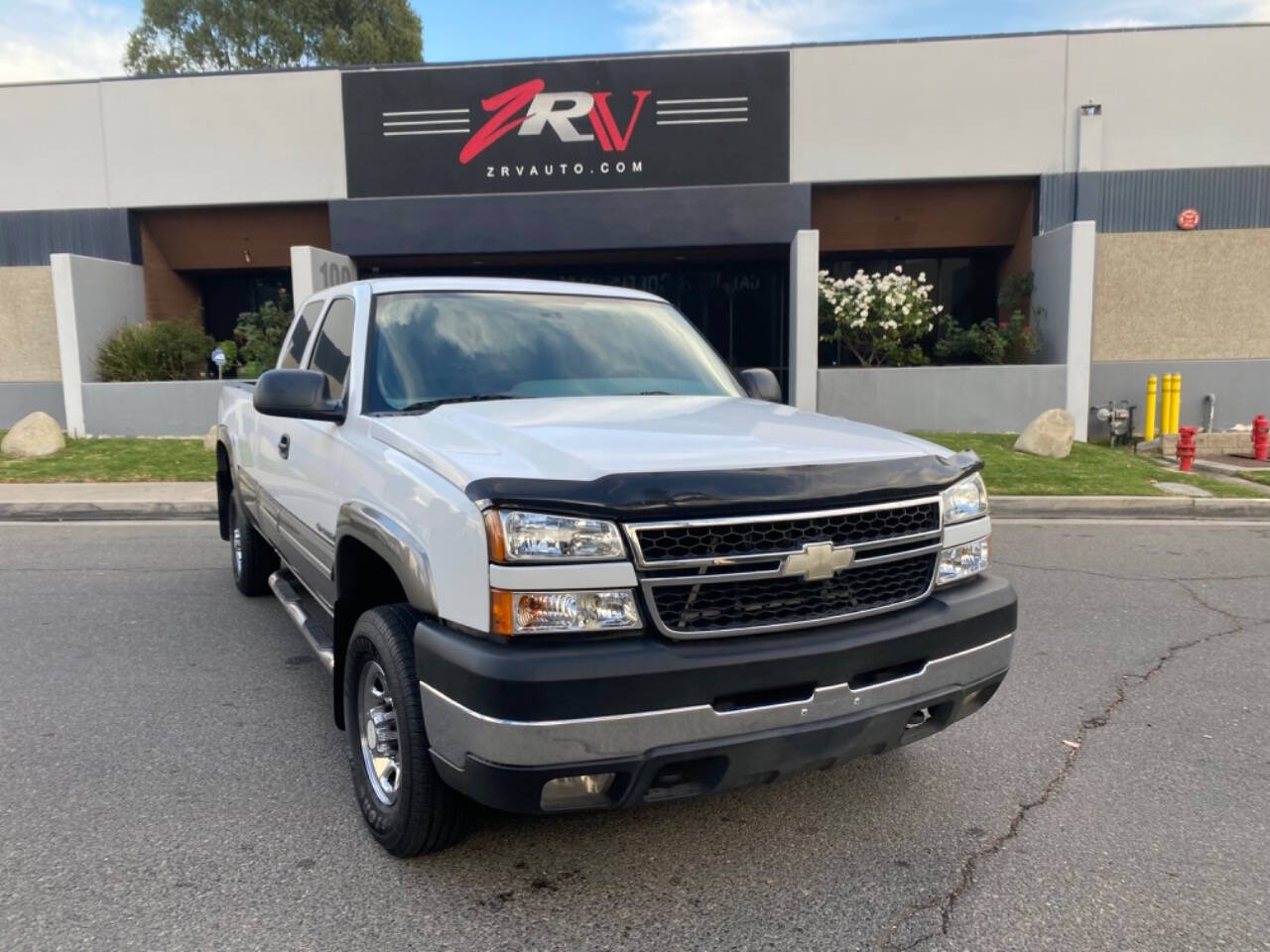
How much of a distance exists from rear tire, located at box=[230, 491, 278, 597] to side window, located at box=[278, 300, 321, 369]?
1.26 meters

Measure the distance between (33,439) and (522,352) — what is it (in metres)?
12.5

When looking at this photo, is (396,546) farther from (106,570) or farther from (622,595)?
(106,570)

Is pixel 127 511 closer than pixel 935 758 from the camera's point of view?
No

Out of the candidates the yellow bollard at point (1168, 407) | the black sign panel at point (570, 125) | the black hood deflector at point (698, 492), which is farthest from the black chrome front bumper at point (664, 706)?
the yellow bollard at point (1168, 407)

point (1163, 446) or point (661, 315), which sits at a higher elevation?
point (661, 315)

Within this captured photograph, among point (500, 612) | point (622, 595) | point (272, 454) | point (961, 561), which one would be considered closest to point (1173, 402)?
point (961, 561)

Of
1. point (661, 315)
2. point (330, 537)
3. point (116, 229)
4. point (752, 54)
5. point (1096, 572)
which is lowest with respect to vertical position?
point (1096, 572)

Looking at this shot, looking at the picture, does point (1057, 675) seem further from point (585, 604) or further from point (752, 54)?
point (752, 54)

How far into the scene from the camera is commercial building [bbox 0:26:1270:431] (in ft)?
50.2

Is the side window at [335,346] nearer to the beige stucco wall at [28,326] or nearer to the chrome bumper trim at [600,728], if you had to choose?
the chrome bumper trim at [600,728]

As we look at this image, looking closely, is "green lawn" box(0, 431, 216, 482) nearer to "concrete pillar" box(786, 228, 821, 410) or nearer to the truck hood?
"concrete pillar" box(786, 228, 821, 410)

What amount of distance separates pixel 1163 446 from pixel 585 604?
1450 cm

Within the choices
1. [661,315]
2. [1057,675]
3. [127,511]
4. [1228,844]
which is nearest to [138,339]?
[127,511]

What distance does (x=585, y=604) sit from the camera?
2396mm
